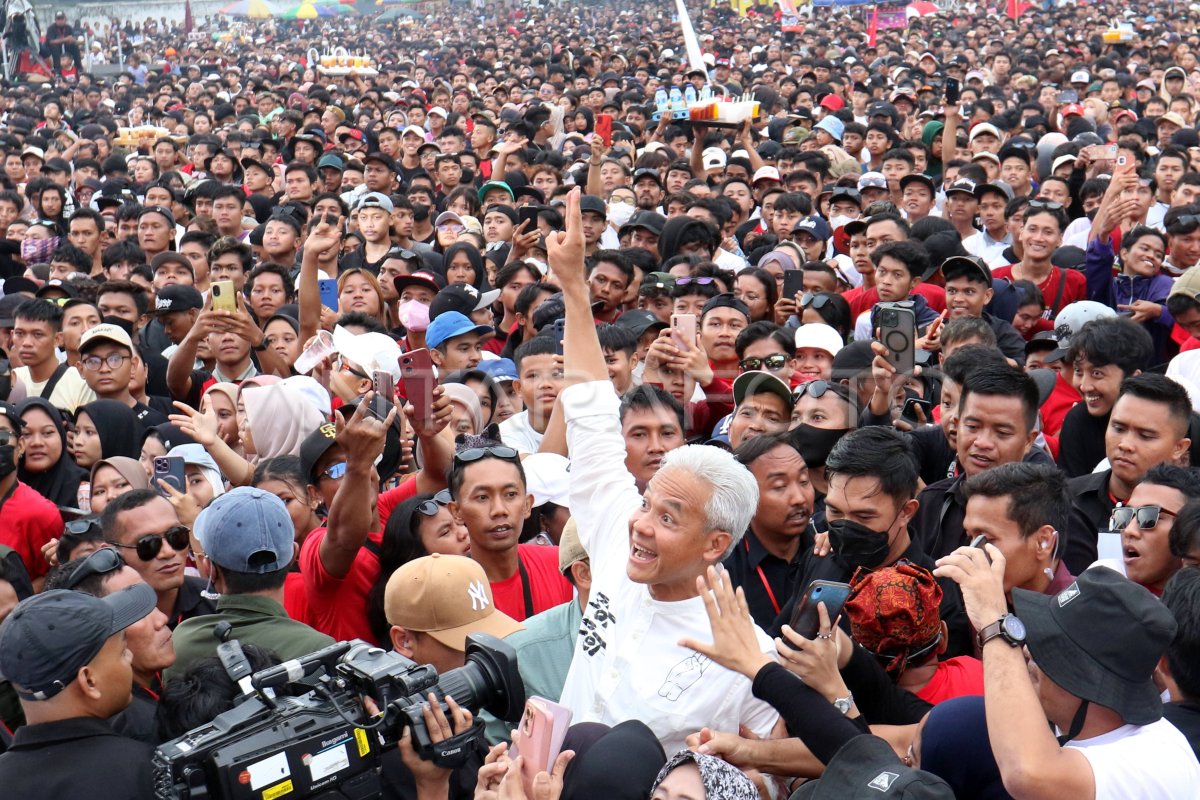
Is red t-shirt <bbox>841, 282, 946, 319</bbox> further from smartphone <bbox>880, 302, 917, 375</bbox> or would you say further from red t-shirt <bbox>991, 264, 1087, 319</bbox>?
smartphone <bbox>880, 302, 917, 375</bbox>

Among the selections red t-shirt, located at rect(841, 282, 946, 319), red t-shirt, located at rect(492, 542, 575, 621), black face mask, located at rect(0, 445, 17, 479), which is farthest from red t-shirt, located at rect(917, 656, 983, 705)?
red t-shirt, located at rect(841, 282, 946, 319)

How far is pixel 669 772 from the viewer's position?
94.1 inches

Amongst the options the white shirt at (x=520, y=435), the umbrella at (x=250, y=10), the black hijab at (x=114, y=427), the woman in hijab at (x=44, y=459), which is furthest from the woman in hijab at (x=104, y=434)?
the umbrella at (x=250, y=10)

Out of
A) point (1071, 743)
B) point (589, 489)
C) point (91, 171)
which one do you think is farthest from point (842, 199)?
point (91, 171)

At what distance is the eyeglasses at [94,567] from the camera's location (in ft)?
11.2

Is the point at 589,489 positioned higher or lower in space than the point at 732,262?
higher

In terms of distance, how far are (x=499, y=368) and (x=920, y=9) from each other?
2558cm

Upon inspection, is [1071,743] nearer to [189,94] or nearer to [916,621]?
[916,621]

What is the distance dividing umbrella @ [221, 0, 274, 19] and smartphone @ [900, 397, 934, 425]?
130 feet

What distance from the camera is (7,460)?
480cm

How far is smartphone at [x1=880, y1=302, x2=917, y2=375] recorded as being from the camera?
15.7 feet

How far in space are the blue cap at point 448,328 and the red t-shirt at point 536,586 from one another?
84.9 inches

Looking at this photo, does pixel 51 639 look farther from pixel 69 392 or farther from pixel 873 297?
pixel 873 297

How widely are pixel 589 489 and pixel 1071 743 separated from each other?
4.73 feet
